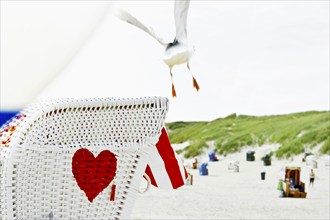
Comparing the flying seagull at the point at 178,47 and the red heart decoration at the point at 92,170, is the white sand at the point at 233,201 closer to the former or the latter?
the red heart decoration at the point at 92,170

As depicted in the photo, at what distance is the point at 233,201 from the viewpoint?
311 inches

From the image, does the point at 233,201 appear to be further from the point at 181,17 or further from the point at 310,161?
the point at 181,17

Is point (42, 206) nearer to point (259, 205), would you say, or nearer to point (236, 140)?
point (259, 205)

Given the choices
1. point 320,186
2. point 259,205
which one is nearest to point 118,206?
point 259,205

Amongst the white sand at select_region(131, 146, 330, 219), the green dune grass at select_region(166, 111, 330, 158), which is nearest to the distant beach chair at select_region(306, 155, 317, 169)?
the white sand at select_region(131, 146, 330, 219)

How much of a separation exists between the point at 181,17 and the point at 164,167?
2.90ft

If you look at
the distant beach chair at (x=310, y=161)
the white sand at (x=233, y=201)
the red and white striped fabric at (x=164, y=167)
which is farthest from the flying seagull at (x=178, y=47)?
the distant beach chair at (x=310, y=161)

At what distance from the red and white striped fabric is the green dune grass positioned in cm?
1381

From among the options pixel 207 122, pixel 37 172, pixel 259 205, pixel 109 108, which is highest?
pixel 207 122

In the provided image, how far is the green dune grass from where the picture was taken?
15.9 metres

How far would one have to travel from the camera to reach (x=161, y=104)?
1.55 meters

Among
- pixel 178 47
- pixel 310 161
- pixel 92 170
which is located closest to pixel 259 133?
pixel 310 161

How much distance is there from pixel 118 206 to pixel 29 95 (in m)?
1.11

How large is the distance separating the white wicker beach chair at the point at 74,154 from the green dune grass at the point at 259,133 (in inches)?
553
